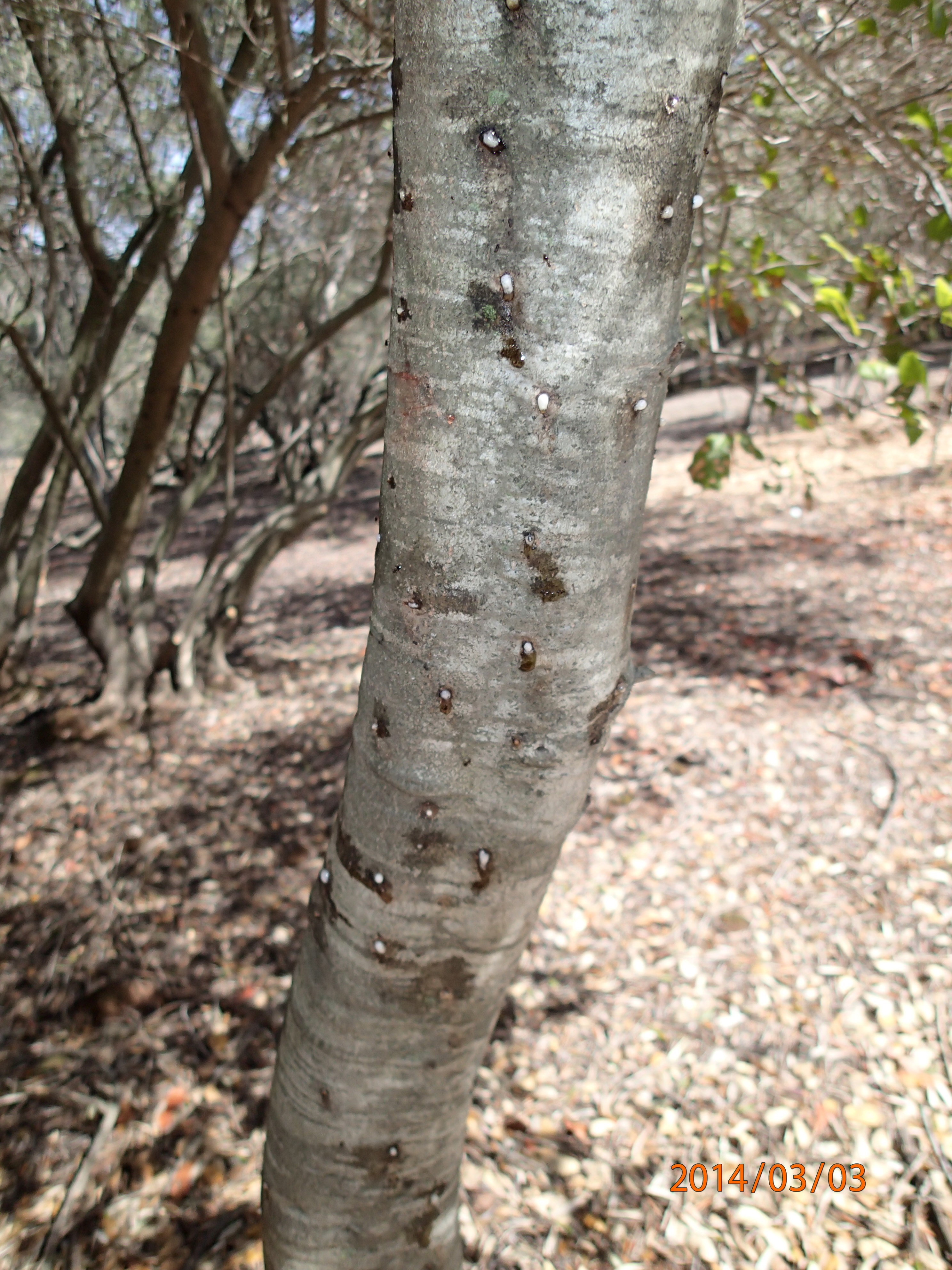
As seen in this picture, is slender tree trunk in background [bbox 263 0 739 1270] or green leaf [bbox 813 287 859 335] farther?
green leaf [bbox 813 287 859 335]

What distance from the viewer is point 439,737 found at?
2.84 ft

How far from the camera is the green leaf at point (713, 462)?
2982 mm

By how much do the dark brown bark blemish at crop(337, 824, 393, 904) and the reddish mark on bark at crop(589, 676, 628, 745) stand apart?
294mm

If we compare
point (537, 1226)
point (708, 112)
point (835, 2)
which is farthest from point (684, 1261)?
point (835, 2)

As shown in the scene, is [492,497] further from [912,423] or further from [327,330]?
[327,330]

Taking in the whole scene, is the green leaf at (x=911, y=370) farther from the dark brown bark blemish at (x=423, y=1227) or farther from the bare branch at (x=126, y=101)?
the bare branch at (x=126, y=101)

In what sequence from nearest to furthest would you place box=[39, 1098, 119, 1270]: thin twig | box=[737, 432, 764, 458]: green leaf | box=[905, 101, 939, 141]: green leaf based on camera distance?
1. box=[39, 1098, 119, 1270]: thin twig
2. box=[905, 101, 939, 141]: green leaf
3. box=[737, 432, 764, 458]: green leaf

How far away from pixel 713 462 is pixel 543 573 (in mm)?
2521

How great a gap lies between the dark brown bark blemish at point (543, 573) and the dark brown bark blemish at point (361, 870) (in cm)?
40

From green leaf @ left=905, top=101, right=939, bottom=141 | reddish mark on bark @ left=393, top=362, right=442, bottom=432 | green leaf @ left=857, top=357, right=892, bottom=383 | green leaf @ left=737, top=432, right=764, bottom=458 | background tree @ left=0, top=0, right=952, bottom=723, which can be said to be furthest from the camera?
green leaf @ left=737, top=432, right=764, bottom=458

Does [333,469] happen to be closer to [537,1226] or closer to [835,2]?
[835,2]

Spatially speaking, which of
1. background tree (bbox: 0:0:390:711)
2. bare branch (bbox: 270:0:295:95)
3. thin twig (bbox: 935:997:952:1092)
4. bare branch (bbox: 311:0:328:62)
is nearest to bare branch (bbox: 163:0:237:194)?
background tree (bbox: 0:0:390:711)

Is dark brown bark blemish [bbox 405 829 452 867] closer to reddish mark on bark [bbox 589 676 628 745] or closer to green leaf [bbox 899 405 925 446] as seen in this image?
reddish mark on bark [bbox 589 676 628 745]

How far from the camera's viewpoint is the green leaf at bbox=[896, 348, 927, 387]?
194cm
